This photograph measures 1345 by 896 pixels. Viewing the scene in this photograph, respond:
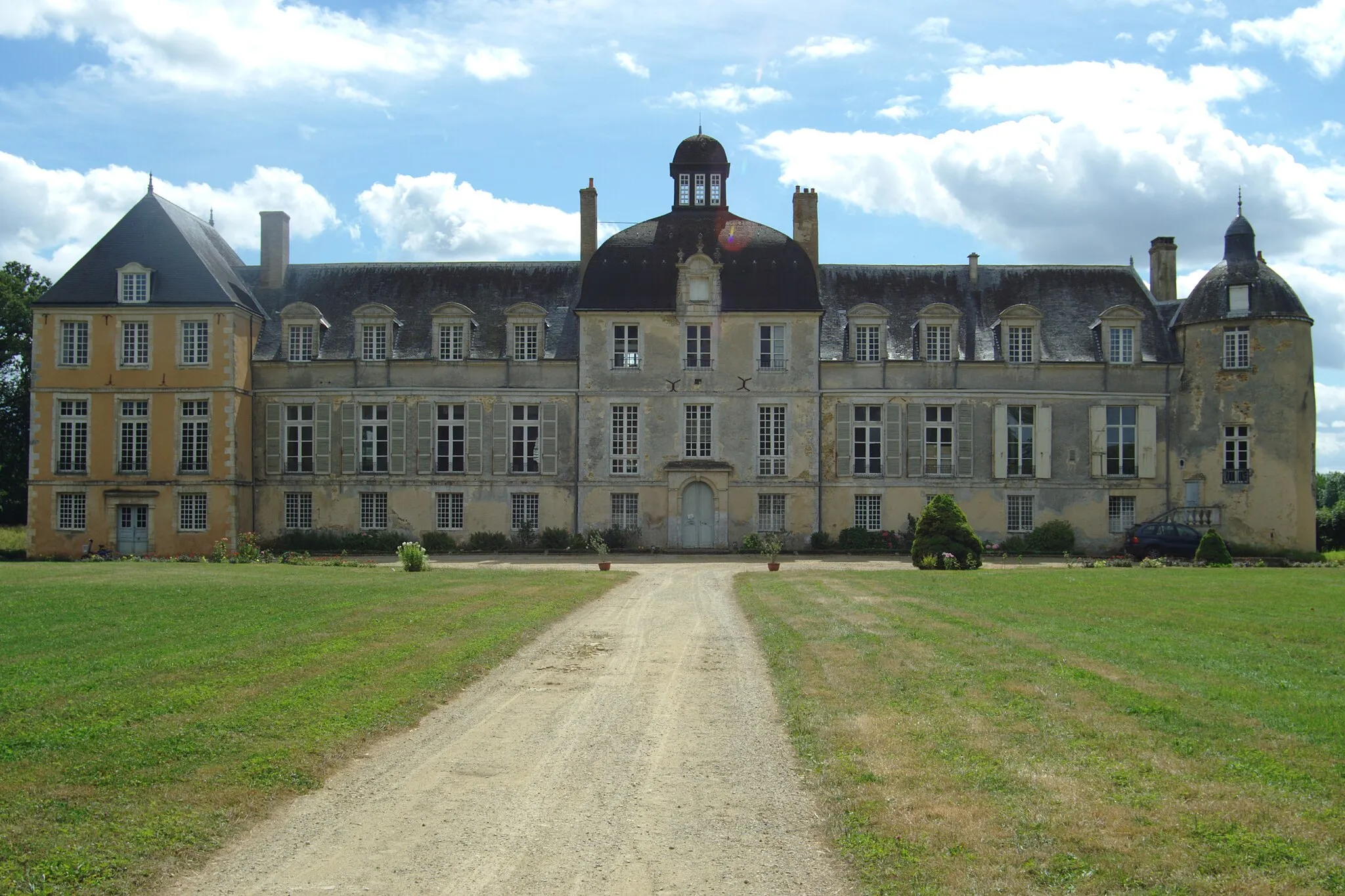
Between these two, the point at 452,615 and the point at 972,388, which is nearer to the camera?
the point at 452,615

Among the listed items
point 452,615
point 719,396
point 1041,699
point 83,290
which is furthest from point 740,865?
point 83,290

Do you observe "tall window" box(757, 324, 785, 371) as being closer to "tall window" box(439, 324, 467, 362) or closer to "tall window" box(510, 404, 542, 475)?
"tall window" box(510, 404, 542, 475)

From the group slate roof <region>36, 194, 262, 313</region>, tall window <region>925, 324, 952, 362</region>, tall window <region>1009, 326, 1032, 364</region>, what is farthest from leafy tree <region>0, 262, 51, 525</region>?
tall window <region>1009, 326, 1032, 364</region>

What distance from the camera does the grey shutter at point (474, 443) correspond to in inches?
1544

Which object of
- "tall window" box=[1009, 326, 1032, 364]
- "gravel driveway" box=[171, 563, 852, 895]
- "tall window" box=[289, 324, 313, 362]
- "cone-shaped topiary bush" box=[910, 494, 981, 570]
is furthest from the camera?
"tall window" box=[289, 324, 313, 362]

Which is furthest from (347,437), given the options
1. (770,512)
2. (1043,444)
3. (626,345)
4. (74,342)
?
(1043,444)

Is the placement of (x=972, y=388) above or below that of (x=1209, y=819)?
above

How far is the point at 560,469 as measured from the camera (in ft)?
129

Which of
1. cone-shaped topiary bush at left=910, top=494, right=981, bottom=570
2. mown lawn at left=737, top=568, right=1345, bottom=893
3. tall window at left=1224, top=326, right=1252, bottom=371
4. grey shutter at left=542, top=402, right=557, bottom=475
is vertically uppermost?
tall window at left=1224, top=326, right=1252, bottom=371

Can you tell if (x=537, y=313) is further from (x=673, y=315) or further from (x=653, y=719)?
(x=653, y=719)

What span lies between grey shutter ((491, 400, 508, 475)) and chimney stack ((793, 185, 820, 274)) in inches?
467

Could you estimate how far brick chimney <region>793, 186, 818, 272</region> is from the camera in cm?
4106

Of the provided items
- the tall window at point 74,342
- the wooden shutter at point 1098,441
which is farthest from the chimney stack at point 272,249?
the wooden shutter at point 1098,441

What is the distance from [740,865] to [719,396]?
107 ft
